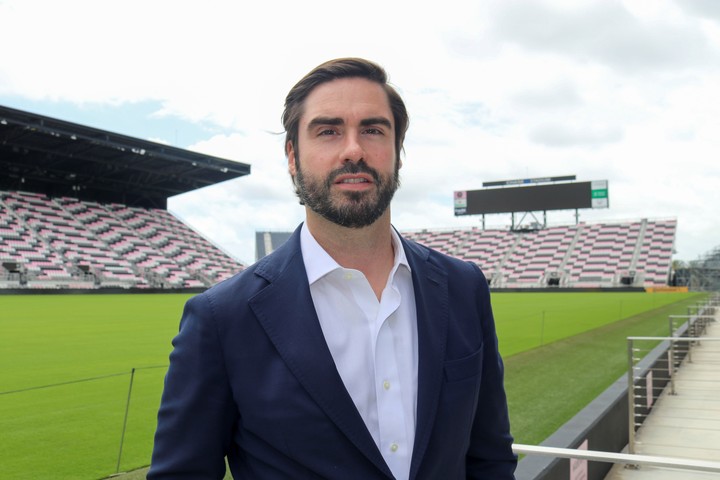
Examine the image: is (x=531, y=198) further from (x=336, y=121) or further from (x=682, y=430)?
(x=336, y=121)

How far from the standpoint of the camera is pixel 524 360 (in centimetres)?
1026

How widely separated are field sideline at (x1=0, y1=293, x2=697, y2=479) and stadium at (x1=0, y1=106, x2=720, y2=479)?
0.10ft

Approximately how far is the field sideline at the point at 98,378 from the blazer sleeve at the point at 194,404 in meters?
3.29

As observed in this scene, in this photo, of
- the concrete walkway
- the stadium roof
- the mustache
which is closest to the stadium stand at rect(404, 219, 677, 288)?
the stadium roof

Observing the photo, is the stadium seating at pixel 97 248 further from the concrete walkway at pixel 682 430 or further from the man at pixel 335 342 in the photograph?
the man at pixel 335 342

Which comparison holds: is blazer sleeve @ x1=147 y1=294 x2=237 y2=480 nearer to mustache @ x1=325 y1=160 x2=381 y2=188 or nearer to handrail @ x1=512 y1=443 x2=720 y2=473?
mustache @ x1=325 y1=160 x2=381 y2=188

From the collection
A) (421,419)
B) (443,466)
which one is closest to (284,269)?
(421,419)

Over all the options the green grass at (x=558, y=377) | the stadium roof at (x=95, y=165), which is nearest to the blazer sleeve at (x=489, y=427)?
the green grass at (x=558, y=377)

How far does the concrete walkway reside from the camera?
5.05 meters

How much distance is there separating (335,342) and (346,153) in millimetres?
461

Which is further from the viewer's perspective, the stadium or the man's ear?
the stadium

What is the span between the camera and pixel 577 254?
61.1 meters

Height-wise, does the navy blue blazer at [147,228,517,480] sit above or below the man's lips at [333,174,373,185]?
below

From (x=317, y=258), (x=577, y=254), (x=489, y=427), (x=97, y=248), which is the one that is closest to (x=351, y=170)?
(x=317, y=258)
